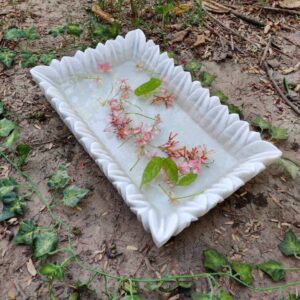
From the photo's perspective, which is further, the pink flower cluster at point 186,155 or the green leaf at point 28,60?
the green leaf at point 28,60

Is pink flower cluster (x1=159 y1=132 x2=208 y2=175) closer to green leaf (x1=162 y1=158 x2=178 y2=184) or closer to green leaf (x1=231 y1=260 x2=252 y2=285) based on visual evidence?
green leaf (x1=162 y1=158 x2=178 y2=184)

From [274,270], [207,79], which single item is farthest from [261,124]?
[274,270]

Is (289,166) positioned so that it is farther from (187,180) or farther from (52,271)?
(52,271)

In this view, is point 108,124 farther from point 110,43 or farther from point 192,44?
point 192,44

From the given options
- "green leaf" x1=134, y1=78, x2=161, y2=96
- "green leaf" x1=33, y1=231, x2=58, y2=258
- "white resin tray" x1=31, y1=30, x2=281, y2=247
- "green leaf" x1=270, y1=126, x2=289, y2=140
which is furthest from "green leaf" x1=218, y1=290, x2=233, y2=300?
"green leaf" x1=134, y1=78, x2=161, y2=96

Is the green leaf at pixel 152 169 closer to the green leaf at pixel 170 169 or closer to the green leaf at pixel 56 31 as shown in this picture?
the green leaf at pixel 170 169

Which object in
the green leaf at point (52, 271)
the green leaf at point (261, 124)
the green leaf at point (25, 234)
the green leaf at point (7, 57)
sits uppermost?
the green leaf at point (261, 124)

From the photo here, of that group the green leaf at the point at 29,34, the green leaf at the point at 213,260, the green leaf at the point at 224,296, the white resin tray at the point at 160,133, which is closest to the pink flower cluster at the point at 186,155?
the white resin tray at the point at 160,133
